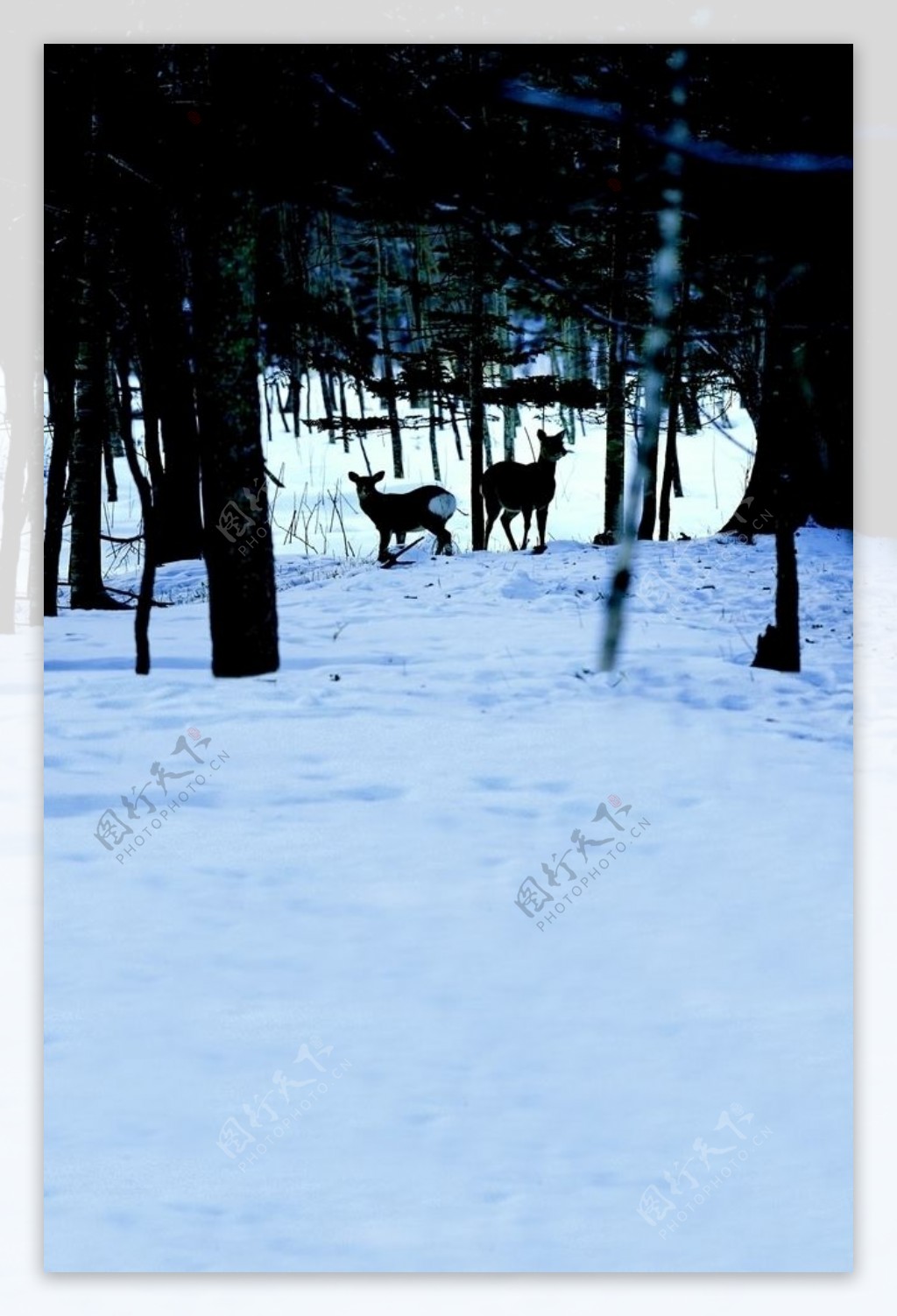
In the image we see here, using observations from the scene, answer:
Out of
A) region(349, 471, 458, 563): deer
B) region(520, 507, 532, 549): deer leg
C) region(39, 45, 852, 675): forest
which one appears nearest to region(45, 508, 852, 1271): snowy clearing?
region(39, 45, 852, 675): forest

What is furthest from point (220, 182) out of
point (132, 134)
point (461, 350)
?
point (461, 350)

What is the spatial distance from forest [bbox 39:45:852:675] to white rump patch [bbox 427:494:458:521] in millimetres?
367

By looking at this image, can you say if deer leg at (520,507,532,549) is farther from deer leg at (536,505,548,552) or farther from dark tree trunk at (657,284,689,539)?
dark tree trunk at (657,284,689,539)

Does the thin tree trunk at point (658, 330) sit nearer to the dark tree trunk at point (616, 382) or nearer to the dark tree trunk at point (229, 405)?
the dark tree trunk at point (616, 382)

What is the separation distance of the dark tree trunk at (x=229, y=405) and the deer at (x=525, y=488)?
4.58 ft

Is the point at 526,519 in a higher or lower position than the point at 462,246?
lower

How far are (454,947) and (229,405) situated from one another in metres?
2.12

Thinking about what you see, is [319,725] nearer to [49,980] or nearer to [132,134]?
[49,980]

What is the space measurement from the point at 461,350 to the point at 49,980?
3.04m

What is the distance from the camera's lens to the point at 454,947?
124 inches

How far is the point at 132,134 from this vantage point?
4.48 metres
